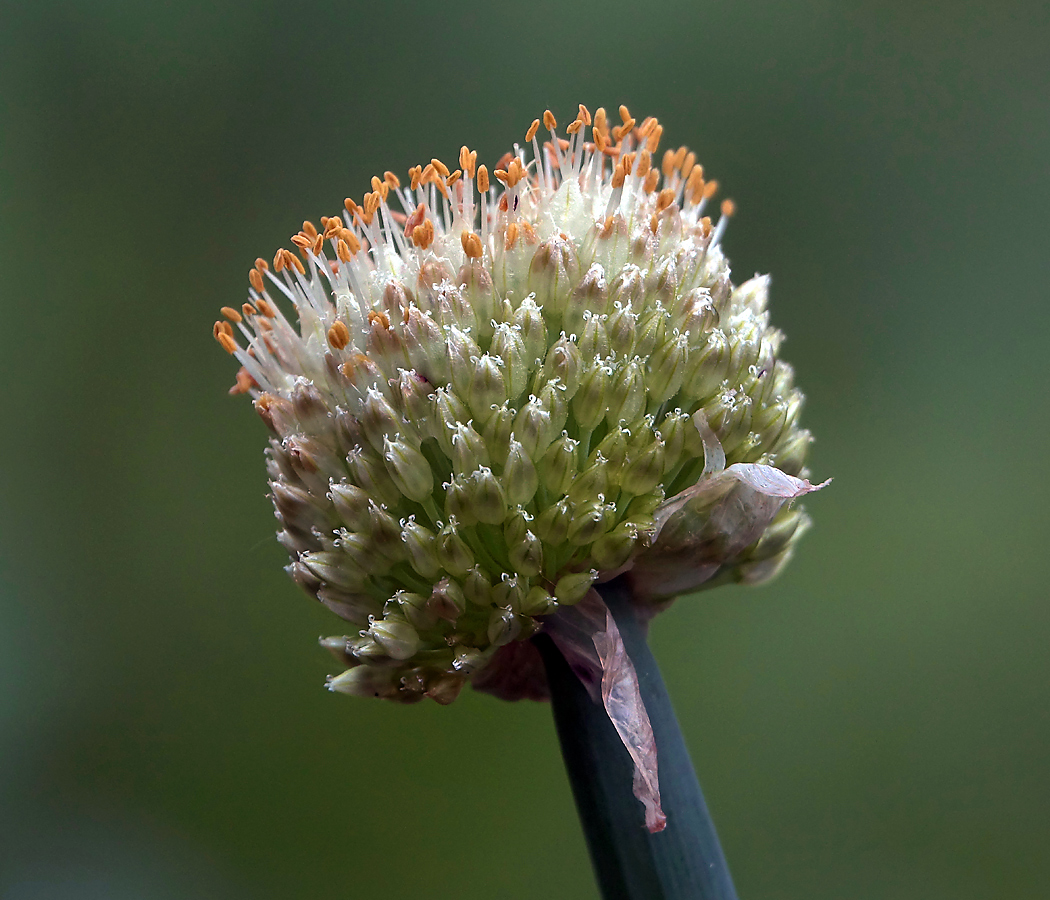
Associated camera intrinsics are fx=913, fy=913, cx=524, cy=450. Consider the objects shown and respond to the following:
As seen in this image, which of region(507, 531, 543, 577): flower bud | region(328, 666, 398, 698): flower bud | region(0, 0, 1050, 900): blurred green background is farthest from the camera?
region(0, 0, 1050, 900): blurred green background

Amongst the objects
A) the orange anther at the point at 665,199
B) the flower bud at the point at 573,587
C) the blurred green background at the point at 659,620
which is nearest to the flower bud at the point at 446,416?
the flower bud at the point at 573,587

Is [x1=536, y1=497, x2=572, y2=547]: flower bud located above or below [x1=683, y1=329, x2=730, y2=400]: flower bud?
below

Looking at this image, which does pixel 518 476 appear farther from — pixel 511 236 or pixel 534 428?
pixel 511 236

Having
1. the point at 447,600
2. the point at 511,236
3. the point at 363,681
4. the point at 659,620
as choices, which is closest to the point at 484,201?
the point at 511,236

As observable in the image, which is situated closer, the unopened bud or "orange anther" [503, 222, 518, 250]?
the unopened bud

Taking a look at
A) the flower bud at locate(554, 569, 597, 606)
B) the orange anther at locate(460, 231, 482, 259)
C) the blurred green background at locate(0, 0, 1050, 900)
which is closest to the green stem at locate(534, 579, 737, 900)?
the flower bud at locate(554, 569, 597, 606)

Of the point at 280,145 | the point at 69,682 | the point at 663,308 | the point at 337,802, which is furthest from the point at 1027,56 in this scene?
the point at 69,682

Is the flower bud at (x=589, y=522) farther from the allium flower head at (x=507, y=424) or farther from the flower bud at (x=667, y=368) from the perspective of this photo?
the flower bud at (x=667, y=368)

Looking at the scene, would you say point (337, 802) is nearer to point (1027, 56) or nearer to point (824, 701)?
point (824, 701)

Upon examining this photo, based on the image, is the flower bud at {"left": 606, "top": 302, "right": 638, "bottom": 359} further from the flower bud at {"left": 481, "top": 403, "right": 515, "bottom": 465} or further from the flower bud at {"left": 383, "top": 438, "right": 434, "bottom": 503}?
the flower bud at {"left": 383, "top": 438, "right": 434, "bottom": 503}
